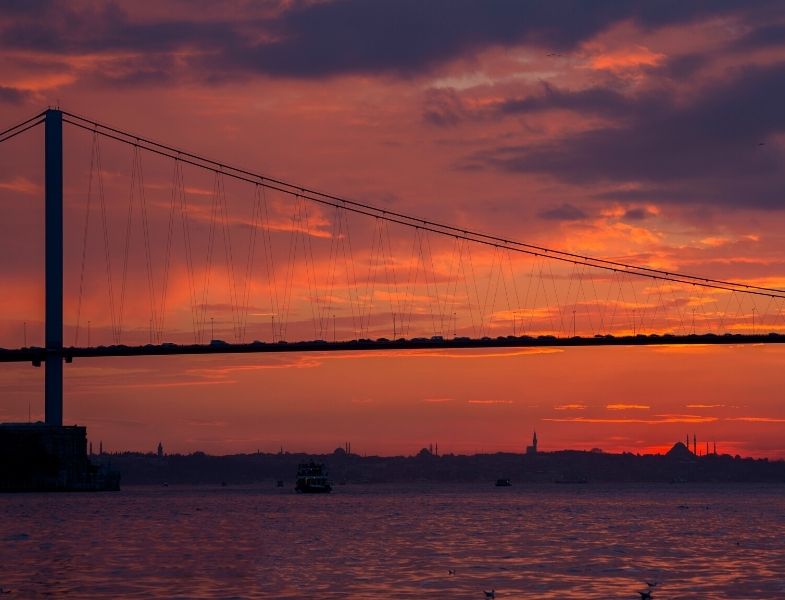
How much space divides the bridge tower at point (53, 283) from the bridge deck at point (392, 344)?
1.06m

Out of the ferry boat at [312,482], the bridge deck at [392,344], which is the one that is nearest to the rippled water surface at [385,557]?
the bridge deck at [392,344]

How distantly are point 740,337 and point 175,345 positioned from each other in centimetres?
4357

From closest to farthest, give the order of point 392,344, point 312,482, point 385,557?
1. point 385,557
2. point 392,344
3. point 312,482

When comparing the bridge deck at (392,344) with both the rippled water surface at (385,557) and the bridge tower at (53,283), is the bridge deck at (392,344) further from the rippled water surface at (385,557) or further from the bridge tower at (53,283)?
the rippled water surface at (385,557)

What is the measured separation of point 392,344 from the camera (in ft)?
363

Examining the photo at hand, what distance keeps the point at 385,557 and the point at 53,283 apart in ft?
204

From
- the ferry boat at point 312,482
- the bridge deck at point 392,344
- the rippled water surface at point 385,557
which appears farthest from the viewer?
the ferry boat at point 312,482

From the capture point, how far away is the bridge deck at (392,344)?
10738cm

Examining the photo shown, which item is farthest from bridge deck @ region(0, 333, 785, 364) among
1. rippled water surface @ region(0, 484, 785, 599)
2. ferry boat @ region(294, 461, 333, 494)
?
ferry boat @ region(294, 461, 333, 494)

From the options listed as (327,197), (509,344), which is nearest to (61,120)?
(327,197)

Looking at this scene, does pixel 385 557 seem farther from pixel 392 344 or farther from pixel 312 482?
pixel 312 482

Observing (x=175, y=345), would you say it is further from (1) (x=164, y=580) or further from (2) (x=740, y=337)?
(1) (x=164, y=580)

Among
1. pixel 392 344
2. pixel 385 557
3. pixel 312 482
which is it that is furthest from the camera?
pixel 312 482

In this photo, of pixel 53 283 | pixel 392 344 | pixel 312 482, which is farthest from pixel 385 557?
pixel 312 482
